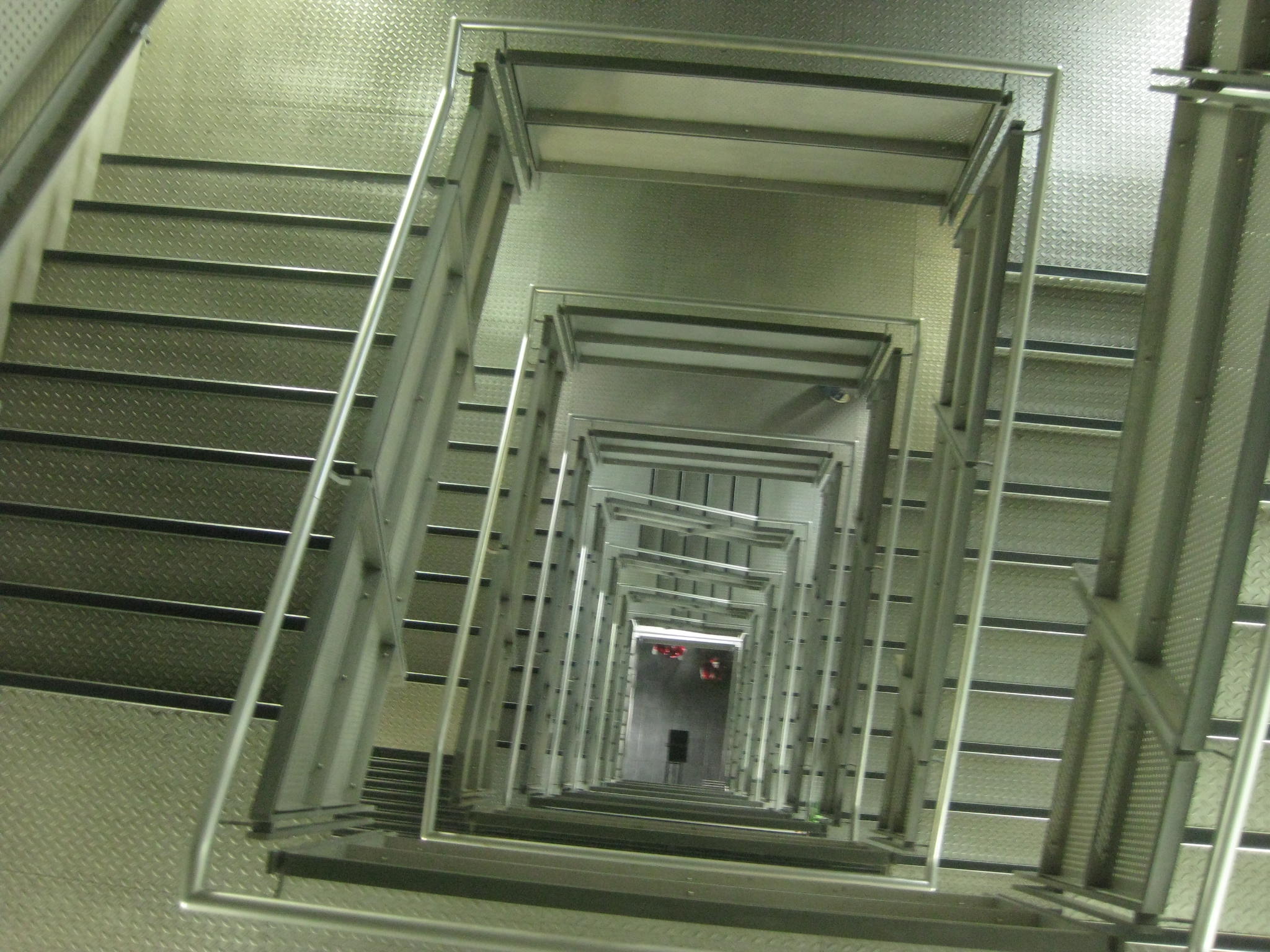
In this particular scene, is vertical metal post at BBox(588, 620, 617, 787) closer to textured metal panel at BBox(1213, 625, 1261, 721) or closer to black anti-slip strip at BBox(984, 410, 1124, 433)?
black anti-slip strip at BBox(984, 410, 1124, 433)

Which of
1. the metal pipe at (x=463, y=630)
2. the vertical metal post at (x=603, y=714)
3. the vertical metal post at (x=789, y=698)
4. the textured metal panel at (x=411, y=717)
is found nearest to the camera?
the metal pipe at (x=463, y=630)

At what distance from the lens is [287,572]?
2010mm

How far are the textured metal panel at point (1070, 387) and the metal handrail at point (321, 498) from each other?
2.26m

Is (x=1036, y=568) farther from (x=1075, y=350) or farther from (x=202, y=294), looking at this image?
(x=202, y=294)

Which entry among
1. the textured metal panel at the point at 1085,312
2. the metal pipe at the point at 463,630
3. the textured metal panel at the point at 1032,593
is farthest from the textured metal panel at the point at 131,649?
the textured metal panel at the point at 1085,312

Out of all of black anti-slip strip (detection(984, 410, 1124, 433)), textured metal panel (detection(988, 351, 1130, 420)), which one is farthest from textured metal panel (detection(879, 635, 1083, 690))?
textured metal panel (detection(988, 351, 1130, 420))

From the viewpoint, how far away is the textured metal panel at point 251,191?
4.60 metres

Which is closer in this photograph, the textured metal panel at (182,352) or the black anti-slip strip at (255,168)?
the textured metal panel at (182,352)

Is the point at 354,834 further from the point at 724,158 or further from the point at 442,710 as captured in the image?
the point at 724,158

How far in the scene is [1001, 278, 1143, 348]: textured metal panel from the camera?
17.9 feet

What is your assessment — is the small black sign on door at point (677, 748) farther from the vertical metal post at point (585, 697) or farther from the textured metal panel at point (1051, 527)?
the textured metal panel at point (1051, 527)

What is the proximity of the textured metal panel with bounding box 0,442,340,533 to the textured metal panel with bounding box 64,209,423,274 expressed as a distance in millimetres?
1191

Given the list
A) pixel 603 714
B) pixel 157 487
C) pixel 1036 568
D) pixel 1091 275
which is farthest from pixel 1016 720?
pixel 603 714

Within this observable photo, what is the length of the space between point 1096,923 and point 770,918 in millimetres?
733
